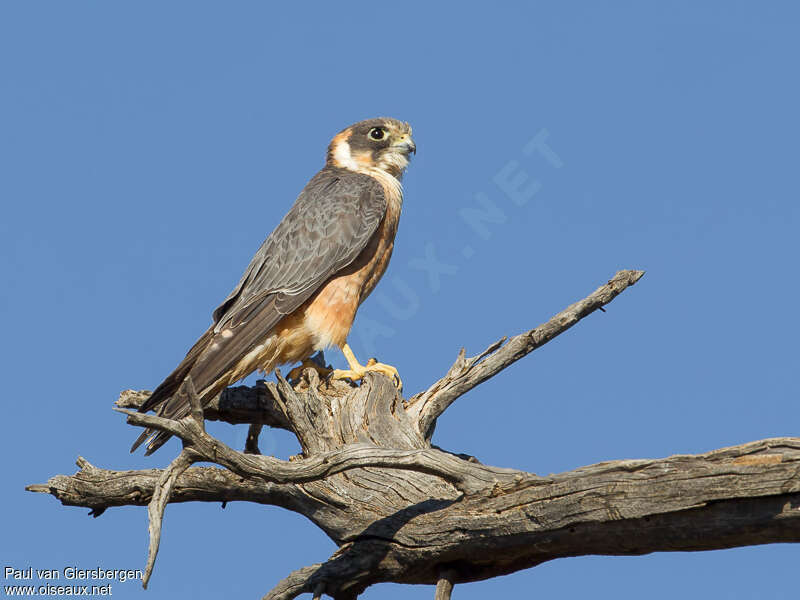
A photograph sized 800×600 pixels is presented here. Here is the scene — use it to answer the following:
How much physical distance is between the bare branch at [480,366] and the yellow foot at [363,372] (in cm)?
56

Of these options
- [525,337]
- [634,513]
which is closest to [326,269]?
[525,337]

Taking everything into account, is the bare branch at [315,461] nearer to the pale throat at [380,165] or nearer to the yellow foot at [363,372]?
the yellow foot at [363,372]

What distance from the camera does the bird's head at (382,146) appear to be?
8305 millimetres

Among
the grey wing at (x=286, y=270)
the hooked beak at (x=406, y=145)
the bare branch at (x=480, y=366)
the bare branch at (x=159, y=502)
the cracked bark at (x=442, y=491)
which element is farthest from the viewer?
the hooked beak at (x=406, y=145)

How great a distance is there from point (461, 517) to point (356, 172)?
4238 mm

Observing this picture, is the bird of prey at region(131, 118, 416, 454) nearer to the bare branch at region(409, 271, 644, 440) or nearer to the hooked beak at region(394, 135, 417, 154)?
the hooked beak at region(394, 135, 417, 154)

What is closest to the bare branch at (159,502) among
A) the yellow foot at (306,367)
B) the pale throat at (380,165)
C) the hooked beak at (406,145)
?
the yellow foot at (306,367)

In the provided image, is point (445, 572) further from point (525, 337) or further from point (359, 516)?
point (525, 337)

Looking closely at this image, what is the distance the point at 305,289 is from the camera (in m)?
7.16

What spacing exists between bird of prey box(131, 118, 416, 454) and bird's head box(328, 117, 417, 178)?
0.82 feet

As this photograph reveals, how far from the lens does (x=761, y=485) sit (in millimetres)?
3701

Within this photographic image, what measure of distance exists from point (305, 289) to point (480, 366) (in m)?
1.65

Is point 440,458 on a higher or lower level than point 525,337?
lower

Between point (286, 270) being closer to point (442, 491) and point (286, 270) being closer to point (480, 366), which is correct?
point (480, 366)
